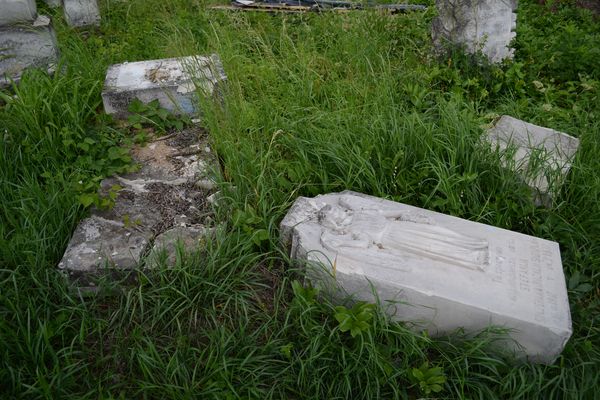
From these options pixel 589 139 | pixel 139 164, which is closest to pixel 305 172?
pixel 139 164

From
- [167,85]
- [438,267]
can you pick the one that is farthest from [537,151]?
[167,85]

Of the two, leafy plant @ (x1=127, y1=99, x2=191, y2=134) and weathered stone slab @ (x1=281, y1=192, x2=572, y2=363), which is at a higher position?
leafy plant @ (x1=127, y1=99, x2=191, y2=134)

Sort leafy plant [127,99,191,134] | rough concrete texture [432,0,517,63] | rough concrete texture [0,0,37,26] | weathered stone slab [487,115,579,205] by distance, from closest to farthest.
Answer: weathered stone slab [487,115,579,205]
leafy plant [127,99,191,134]
rough concrete texture [0,0,37,26]
rough concrete texture [432,0,517,63]

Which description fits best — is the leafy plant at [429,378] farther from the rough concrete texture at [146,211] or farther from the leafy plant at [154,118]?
the leafy plant at [154,118]

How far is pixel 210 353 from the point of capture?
2287 millimetres

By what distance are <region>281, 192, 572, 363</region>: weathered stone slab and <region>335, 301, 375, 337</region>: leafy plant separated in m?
0.11

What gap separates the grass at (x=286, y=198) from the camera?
7.46ft

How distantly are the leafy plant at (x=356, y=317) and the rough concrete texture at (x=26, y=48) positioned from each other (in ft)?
10.2

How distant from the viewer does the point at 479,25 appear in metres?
4.14

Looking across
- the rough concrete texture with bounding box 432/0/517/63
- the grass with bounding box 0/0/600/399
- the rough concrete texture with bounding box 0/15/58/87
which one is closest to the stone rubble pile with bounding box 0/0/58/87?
the rough concrete texture with bounding box 0/15/58/87

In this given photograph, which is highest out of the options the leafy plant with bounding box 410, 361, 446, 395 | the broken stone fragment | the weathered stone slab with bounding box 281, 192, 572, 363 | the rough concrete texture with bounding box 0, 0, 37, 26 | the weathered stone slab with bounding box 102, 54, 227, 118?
the rough concrete texture with bounding box 0, 0, 37, 26

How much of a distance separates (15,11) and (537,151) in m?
3.76

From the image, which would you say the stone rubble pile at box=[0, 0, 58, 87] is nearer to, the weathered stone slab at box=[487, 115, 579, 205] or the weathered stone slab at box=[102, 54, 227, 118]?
the weathered stone slab at box=[102, 54, 227, 118]

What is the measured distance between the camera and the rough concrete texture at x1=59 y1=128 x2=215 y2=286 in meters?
2.69
